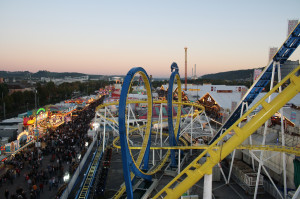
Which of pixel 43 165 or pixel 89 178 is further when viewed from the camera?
pixel 43 165

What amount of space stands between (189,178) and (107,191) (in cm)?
810

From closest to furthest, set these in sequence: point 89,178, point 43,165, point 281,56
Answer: point 281,56 < point 89,178 < point 43,165

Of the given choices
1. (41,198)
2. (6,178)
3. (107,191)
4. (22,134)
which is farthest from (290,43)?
(22,134)

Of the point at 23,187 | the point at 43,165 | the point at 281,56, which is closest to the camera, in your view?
the point at 281,56

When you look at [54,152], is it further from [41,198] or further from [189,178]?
[189,178]

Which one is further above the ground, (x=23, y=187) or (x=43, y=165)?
(x=43, y=165)

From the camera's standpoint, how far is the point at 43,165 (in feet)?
65.2

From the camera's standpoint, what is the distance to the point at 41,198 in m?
14.5

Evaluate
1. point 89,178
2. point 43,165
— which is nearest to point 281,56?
point 89,178

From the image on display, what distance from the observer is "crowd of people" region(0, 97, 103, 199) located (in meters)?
15.5

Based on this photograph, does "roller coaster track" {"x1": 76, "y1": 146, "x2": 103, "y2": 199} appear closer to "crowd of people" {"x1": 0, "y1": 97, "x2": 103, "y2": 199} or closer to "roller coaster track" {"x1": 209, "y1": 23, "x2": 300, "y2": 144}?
"crowd of people" {"x1": 0, "y1": 97, "x2": 103, "y2": 199}

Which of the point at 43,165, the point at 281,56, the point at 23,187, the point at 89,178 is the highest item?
the point at 281,56

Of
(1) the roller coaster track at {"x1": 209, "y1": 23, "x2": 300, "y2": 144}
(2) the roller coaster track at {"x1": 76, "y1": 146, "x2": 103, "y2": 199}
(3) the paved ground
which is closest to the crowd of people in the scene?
(3) the paved ground

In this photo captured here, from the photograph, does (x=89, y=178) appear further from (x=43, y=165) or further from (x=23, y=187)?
(x=43, y=165)
